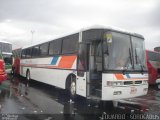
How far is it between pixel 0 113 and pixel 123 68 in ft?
14.9

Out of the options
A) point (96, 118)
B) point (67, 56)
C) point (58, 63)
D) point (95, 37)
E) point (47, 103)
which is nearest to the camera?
point (96, 118)

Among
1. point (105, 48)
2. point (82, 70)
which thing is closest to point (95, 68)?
point (82, 70)

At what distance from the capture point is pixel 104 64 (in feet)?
26.7

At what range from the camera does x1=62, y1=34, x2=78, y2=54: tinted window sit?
33.7 ft

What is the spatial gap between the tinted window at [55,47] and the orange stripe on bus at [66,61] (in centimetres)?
73

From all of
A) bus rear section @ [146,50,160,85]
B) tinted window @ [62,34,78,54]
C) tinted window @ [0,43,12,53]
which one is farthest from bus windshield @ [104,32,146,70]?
tinted window @ [0,43,12,53]

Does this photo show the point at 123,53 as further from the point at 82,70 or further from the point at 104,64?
the point at 82,70

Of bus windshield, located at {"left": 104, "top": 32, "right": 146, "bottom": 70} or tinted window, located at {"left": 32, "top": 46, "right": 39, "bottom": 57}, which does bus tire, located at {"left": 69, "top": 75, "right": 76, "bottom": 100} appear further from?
tinted window, located at {"left": 32, "top": 46, "right": 39, "bottom": 57}

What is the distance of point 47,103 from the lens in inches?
368

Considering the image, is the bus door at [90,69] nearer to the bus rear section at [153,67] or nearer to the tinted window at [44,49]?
the tinted window at [44,49]

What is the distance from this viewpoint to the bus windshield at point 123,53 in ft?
27.1

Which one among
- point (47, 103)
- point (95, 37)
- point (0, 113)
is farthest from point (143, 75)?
point (0, 113)

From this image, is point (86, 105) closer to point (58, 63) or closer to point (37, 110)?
point (37, 110)

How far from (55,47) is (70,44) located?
203 cm
